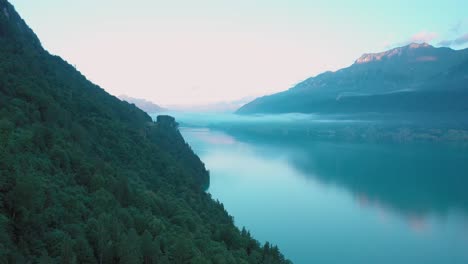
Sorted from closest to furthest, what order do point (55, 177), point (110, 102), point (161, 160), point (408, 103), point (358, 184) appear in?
point (55, 177) < point (161, 160) < point (110, 102) < point (358, 184) < point (408, 103)

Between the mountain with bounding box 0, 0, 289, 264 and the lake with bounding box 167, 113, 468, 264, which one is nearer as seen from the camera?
the mountain with bounding box 0, 0, 289, 264

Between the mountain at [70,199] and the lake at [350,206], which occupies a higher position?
the mountain at [70,199]

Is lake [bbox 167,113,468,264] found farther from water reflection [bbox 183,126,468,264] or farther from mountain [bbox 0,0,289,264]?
mountain [bbox 0,0,289,264]

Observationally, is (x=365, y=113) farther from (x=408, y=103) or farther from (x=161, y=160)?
(x=161, y=160)

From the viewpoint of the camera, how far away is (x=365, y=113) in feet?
546

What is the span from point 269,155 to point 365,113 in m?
115

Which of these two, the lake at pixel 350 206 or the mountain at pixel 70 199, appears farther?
the lake at pixel 350 206

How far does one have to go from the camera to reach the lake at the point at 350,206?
21.5 meters

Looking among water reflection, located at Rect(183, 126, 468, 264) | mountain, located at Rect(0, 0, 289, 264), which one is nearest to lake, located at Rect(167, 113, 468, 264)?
water reflection, located at Rect(183, 126, 468, 264)

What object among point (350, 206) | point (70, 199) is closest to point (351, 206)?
point (350, 206)

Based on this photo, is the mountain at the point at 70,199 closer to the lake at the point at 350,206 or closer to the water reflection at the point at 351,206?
the water reflection at the point at 351,206

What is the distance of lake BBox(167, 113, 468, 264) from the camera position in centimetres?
2145

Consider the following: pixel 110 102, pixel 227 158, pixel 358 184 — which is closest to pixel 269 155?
pixel 227 158

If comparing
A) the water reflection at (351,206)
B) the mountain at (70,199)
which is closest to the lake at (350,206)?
the water reflection at (351,206)
